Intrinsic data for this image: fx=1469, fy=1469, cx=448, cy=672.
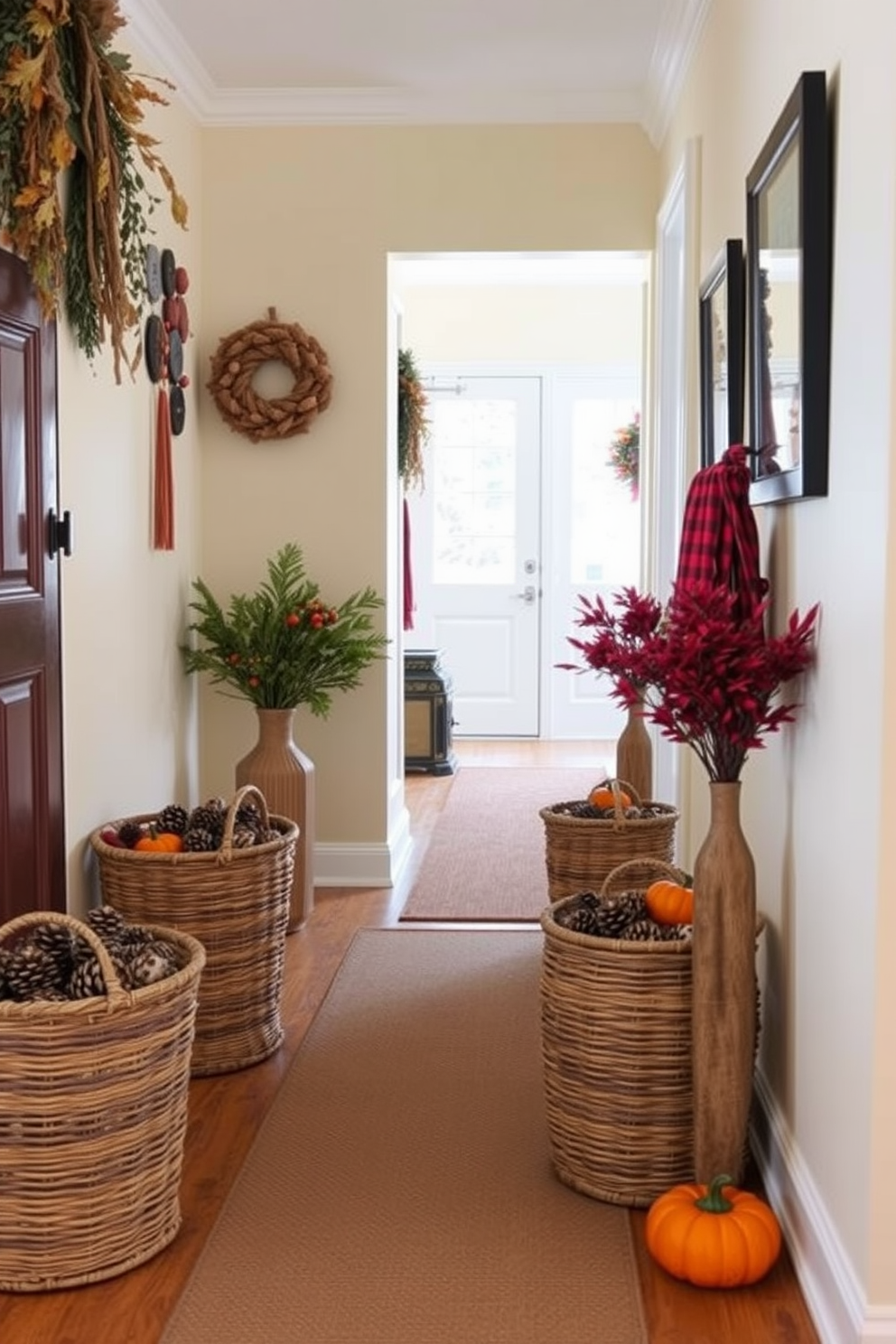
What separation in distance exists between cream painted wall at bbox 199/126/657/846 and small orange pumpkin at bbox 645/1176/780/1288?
2784 millimetres

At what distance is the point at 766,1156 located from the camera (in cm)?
253

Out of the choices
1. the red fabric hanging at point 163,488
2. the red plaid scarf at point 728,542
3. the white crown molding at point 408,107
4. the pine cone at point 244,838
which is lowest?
the pine cone at point 244,838

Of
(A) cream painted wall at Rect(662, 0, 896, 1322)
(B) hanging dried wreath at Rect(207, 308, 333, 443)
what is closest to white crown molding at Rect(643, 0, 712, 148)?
(A) cream painted wall at Rect(662, 0, 896, 1322)

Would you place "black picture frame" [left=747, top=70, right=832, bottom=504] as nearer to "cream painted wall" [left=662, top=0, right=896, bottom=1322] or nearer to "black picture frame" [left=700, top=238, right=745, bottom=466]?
"cream painted wall" [left=662, top=0, right=896, bottom=1322]

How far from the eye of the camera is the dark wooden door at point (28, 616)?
286 cm

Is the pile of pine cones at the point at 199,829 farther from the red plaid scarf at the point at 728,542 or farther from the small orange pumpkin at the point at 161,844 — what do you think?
the red plaid scarf at the point at 728,542

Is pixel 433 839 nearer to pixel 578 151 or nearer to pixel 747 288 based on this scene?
pixel 578 151

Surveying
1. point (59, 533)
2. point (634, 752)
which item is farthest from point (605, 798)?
point (59, 533)

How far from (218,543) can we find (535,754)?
353 cm

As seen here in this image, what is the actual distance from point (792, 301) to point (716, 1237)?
143 cm

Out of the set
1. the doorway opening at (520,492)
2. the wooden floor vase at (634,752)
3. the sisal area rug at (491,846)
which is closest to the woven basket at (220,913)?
the sisal area rug at (491,846)

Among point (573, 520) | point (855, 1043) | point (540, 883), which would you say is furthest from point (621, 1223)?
point (573, 520)

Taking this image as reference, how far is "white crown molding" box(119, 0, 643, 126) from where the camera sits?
4.56 metres

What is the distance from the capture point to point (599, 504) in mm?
8508
